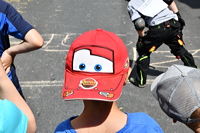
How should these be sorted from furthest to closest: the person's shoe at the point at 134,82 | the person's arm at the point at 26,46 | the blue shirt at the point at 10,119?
1. the person's shoe at the point at 134,82
2. the person's arm at the point at 26,46
3. the blue shirt at the point at 10,119

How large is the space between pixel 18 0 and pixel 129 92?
196 inches

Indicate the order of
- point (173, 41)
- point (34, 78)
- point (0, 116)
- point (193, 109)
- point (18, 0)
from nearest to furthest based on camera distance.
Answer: point (0, 116), point (193, 109), point (173, 41), point (34, 78), point (18, 0)

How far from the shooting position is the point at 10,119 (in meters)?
1.14

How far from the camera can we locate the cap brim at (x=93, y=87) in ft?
4.73

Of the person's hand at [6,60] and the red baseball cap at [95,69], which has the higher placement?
the red baseball cap at [95,69]

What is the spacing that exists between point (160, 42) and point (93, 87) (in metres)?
2.62

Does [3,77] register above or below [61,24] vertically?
above

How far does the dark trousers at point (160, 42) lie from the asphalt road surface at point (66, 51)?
36 centimetres

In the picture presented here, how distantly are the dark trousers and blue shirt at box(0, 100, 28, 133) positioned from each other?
2.85m

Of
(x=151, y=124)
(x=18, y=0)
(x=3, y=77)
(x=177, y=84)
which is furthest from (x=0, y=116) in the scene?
(x=18, y=0)

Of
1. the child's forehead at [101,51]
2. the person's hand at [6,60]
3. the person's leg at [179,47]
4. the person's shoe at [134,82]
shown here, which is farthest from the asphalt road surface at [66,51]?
the child's forehead at [101,51]

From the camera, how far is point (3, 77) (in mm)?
1536

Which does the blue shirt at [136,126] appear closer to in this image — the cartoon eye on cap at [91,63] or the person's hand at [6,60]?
the cartoon eye on cap at [91,63]

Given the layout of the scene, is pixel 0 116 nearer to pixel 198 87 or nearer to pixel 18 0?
pixel 198 87
